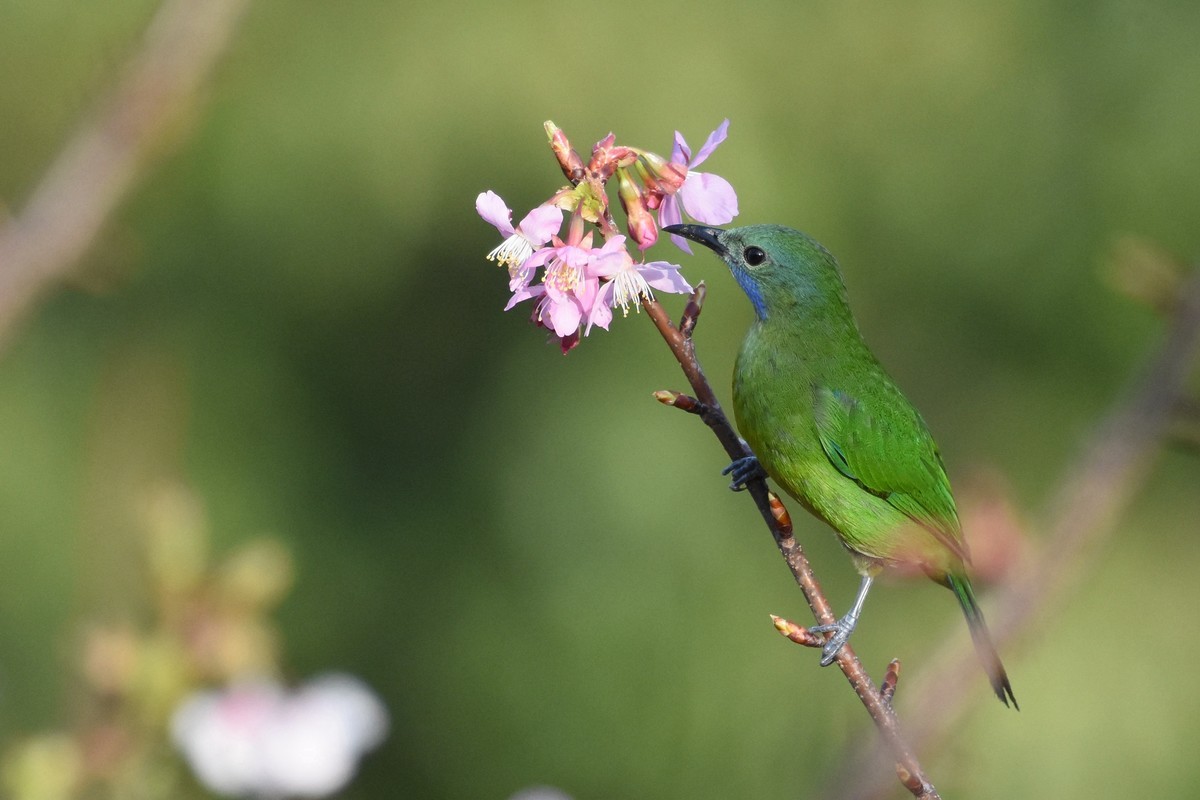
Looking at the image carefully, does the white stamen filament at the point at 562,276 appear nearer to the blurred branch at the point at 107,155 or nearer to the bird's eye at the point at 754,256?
the blurred branch at the point at 107,155

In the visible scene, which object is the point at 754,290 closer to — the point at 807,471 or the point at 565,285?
the point at 807,471

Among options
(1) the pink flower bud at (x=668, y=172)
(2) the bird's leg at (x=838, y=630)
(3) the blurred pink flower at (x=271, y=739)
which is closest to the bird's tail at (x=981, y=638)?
(2) the bird's leg at (x=838, y=630)

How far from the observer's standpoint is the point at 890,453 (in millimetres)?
1775

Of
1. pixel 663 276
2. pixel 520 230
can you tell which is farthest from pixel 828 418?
pixel 520 230

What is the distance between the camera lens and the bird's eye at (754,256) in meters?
1.68

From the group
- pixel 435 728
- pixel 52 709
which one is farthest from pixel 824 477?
pixel 52 709

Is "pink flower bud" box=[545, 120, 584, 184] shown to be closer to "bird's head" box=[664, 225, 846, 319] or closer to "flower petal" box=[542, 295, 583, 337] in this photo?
"flower petal" box=[542, 295, 583, 337]

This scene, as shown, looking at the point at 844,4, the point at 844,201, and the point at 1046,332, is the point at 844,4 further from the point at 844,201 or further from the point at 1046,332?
the point at 1046,332

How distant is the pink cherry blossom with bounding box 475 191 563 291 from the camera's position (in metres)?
1.13

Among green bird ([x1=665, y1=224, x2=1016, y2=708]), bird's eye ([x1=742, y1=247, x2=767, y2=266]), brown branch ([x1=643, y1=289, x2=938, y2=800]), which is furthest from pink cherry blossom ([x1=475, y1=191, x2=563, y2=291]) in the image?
bird's eye ([x1=742, y1=247, x2=767, y2=266])

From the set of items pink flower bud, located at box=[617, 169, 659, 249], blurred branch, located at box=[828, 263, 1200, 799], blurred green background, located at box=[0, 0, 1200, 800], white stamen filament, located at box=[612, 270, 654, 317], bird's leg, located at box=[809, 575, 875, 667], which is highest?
blurred green background, located at box=[0, 0, 1200, 800]

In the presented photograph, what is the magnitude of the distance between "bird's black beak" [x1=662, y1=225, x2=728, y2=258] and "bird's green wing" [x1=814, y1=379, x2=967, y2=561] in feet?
0.71

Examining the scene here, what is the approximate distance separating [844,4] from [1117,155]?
0.78 metres

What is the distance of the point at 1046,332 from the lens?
3.39 metres
